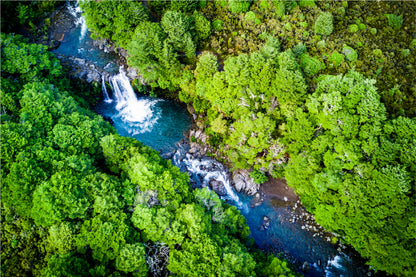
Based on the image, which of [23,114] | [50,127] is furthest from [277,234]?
[23,114]

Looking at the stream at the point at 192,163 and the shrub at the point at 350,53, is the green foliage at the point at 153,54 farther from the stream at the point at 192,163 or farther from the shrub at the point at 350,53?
the shrub at the point at 350,53

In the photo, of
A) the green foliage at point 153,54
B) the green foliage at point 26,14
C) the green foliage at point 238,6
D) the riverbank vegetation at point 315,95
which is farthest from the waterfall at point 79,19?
the green foliage at point 238,6

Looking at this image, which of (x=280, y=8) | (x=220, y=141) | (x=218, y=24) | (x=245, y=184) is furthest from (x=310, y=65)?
(x=245, y=184)

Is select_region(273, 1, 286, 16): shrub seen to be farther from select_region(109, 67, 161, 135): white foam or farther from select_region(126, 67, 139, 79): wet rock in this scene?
select_region(126, 67, 139, 79): wet rock

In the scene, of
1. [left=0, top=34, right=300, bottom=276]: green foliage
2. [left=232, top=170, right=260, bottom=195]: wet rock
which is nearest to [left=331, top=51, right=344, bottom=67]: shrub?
[left=232, top=170, right=260, bottom=195]: wet rock

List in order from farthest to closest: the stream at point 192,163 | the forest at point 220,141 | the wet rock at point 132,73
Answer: the wet rock at point 132,73 < the stream at point 192,163 < the forest at point 220,141
